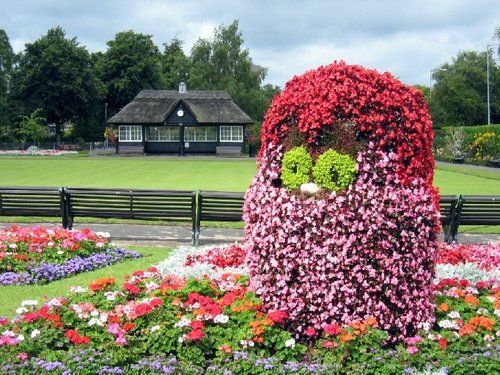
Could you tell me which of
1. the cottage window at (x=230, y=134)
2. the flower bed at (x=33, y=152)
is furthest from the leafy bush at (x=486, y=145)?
the flower bed at (x=33, y=152)

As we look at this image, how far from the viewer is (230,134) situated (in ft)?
199

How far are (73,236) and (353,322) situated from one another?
642cm

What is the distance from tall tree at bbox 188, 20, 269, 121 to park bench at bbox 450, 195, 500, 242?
57.0 m

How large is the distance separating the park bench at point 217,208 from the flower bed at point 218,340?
19.4 ft

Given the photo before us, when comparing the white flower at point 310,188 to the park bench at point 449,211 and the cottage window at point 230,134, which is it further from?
the cottage window at point 230,134

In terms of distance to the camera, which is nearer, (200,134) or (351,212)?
(351,212)

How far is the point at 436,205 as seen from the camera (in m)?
5.80

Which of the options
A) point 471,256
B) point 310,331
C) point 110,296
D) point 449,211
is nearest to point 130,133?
point 449,211

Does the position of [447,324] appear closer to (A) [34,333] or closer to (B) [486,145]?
(A) [34,333]

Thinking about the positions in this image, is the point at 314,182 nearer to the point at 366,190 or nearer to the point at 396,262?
the point at 366,190

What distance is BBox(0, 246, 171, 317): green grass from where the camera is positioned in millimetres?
7713

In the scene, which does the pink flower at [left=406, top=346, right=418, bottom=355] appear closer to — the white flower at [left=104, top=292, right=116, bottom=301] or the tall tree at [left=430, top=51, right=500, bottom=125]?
the white flower at [left=104, top=292, right=116, bottom=301]

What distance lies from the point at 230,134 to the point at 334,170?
2176 inches

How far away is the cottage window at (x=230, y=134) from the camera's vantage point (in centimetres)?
6066
